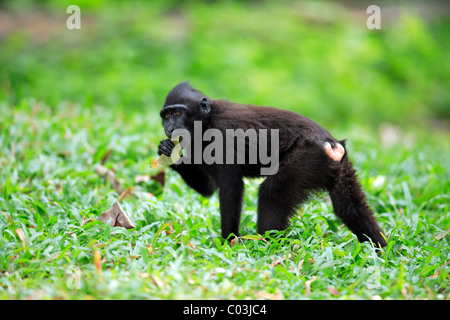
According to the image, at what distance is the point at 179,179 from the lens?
6.82 m

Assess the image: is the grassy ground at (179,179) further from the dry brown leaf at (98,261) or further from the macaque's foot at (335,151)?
the macaque's foot at (335,151)

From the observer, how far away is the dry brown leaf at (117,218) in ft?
16.2

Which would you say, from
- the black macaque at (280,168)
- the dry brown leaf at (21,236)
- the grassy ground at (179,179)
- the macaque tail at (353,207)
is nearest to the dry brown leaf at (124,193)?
the grassy ground at (179,179)

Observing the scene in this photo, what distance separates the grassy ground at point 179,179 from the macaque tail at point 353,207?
120 millimetres

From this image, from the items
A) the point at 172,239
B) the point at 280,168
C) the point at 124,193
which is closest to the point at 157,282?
the point at 172,239

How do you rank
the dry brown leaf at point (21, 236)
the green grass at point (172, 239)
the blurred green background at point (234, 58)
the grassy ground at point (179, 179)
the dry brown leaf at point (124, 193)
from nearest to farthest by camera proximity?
the green grass at point (172, 239), the grassy ground at point (179, 179), the dry brown leaf at point (21, 236), the dry brown leaf at point (124, 193), the blurred green background at point (234, 58)

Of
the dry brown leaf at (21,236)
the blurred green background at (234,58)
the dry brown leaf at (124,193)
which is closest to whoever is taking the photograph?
the dry brown leaf at (21,236)

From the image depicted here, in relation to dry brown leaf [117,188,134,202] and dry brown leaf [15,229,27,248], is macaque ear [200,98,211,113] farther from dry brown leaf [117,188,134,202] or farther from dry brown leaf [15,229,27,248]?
dry brown leaf [15,229,27,248]

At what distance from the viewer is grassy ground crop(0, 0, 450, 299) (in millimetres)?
4070

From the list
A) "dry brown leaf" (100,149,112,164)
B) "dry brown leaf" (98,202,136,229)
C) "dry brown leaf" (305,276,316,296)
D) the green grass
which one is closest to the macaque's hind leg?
the green grass

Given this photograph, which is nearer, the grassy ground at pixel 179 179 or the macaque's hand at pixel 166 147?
the grassy ground at pixel 179 179

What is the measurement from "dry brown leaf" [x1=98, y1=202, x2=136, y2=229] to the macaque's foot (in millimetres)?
1950
